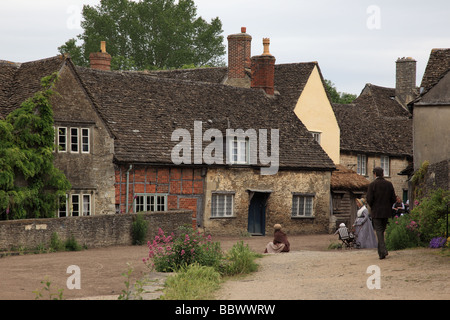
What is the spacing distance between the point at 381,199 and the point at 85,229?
11018 mm

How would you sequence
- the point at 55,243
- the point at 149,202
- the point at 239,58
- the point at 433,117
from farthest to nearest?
1. the point at 239,58
2. the point at 149,202
3. the point at 433,117
4. the point at 55,243

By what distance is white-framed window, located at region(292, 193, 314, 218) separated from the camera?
35281 millimetres

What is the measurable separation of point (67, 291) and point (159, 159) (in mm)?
16830

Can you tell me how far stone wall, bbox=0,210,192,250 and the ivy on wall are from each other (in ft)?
6.98

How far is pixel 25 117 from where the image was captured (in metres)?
25.7

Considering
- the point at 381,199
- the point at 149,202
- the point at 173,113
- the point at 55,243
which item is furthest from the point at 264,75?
the point at 381,199

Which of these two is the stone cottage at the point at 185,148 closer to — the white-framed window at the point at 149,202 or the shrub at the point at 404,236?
the white-framed window at the point at 149,202

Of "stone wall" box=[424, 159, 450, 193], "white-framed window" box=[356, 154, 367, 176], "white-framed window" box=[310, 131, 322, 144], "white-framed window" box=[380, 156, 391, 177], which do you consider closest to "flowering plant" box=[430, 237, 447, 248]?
"stone wall" box=[424, 159, 450, 193]

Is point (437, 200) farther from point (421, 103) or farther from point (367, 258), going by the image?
point (421, 103)

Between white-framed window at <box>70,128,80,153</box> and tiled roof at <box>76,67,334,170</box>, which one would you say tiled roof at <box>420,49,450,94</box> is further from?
white-framed window at <box>70,128,80,153</box>

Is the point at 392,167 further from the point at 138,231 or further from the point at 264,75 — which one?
the point at 138,231

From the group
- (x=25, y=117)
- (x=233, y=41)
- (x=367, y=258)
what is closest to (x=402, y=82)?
(x=233, y=41)

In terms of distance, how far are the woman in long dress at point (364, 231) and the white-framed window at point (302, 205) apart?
41.6 ft

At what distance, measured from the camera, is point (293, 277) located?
48.2 feet
